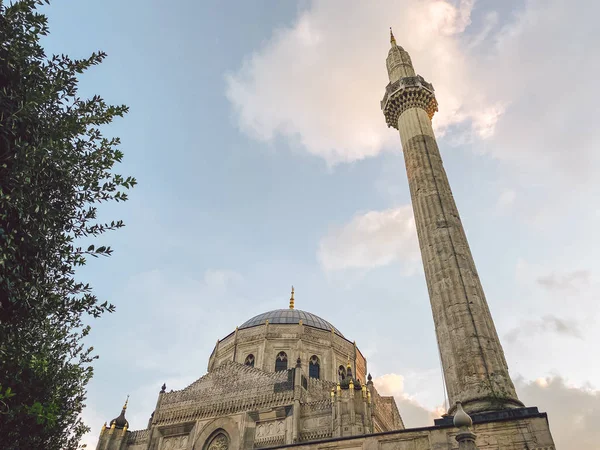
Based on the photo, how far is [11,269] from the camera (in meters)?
6.28

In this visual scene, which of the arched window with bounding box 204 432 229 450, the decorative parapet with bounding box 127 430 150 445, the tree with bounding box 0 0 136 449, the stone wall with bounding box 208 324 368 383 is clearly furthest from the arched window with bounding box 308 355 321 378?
the tree with bounding box 0 0 136 449

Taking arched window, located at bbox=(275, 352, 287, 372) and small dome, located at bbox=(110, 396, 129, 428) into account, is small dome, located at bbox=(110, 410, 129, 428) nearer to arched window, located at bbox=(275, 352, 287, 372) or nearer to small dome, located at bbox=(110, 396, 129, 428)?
small dome, located at bbox=(110, 396, 129, 428)

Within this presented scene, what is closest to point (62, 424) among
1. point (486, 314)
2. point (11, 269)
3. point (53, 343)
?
point (53, 343)

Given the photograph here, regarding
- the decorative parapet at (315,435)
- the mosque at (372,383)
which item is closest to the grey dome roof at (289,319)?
the mosque at (372,383)

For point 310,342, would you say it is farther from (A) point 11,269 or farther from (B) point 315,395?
(A) point 11,269

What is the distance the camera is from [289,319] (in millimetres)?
31281

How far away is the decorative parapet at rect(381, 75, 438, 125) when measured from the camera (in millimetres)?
18625

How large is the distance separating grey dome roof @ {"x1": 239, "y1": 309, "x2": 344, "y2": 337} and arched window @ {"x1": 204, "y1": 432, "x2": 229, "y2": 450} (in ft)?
33.0

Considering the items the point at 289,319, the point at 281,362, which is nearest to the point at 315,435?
the point at 281,362

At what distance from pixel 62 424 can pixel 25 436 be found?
1485 millimetres

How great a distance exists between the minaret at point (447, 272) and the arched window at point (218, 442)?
13.4 metres

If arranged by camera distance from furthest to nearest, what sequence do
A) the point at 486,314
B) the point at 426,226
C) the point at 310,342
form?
1. the point at 310,342
2. the point at 426,226
3. the point at 486,314

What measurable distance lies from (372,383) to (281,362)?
27.1 ft

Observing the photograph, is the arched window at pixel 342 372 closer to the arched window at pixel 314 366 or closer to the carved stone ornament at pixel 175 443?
the arched window at pixel 314 366
